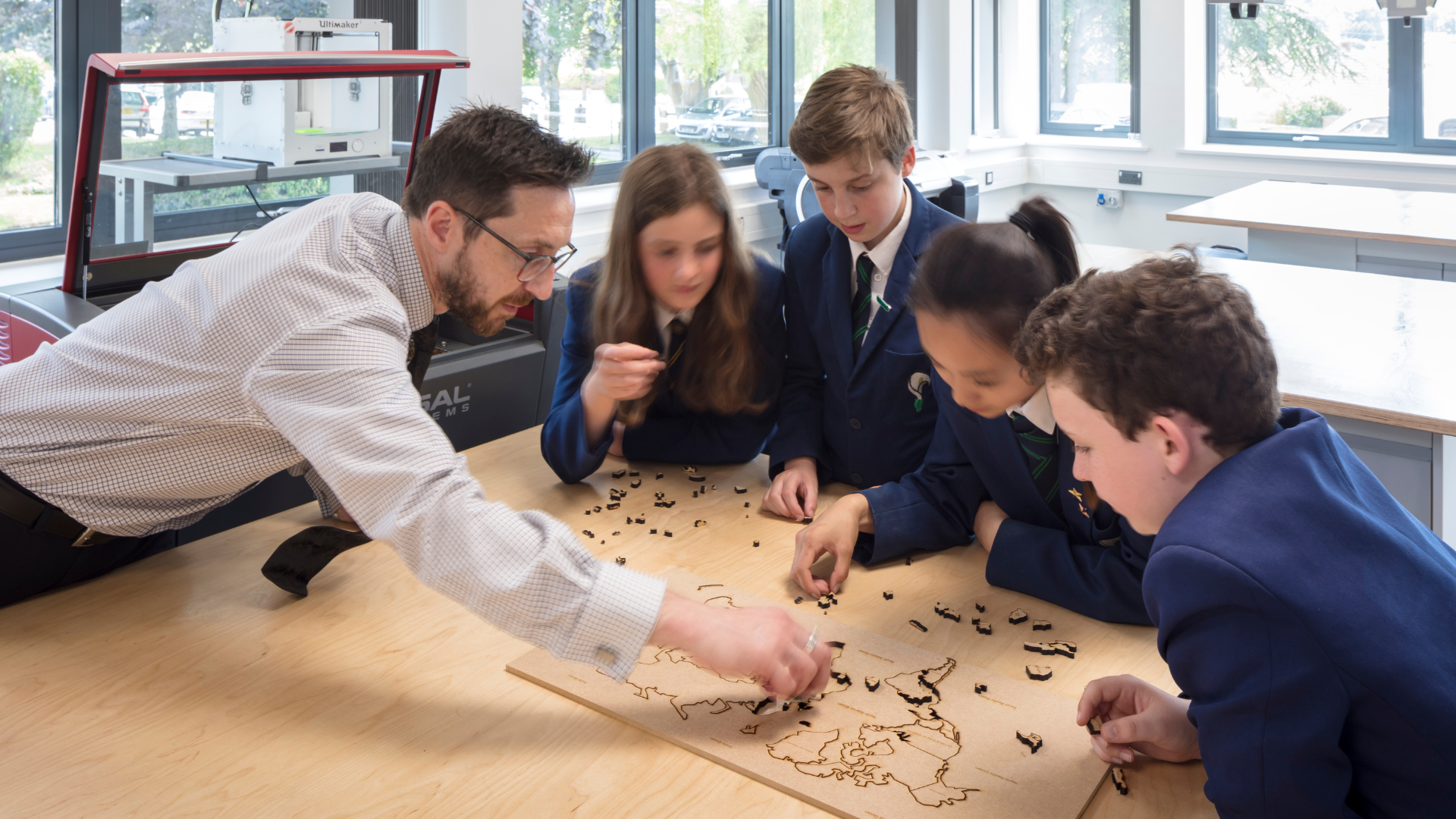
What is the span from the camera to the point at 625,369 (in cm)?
165

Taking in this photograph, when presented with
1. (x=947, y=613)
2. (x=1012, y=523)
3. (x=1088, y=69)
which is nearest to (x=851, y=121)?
(x=1012, y=523)

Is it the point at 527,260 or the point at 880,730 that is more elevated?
the point at 527,260

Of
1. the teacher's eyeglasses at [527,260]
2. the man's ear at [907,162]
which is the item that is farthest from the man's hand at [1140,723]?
the man's ear at [907,162]

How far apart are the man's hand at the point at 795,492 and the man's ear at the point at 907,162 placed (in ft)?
1.87

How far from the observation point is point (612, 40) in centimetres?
436

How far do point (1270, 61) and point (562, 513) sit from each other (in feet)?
17.9

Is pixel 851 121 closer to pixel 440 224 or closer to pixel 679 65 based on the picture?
pixel 440 224

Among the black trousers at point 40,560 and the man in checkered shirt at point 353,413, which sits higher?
the man in checkered shirt at point 353,413

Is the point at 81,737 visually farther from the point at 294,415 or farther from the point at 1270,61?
the point at 1270,61

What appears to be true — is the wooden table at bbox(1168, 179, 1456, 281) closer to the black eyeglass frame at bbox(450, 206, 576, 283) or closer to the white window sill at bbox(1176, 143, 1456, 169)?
the white window sill at bbox(1176, 143, 1456, 169)

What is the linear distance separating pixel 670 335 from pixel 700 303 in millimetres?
84

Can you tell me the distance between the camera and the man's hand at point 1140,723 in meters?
1.00

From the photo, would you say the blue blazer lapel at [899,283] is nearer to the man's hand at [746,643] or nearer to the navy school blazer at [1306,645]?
the man's hand at [746,643]

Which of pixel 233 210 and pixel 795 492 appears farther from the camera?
pixel 233 210
